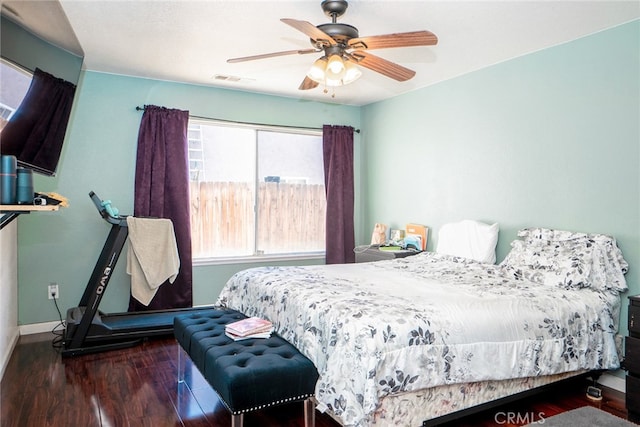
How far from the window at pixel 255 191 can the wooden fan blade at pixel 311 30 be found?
263cm

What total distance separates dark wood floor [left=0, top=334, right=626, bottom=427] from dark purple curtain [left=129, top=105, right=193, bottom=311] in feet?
3.77

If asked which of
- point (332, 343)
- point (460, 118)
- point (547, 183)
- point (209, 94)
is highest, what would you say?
point (209, 94)

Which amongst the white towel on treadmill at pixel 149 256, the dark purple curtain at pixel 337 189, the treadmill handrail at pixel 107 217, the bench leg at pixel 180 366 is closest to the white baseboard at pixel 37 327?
the white towel on treadmill at pixel 149 256

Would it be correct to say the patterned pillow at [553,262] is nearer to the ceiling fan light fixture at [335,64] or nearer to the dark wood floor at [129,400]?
the dark wood floor at [129,400]

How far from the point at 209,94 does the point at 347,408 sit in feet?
12.6

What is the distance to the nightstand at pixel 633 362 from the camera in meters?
2.51

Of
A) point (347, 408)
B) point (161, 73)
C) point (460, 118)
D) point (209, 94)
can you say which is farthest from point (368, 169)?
point (347, 408)

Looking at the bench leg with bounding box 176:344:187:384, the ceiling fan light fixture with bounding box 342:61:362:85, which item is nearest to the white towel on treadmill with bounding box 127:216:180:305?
the bench leg with bounding box 176:344:187:384

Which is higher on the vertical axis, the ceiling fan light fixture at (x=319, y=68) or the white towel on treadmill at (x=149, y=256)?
the ceiling fan light fixture at (x=319, y=68)

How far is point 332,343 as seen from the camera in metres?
2.19

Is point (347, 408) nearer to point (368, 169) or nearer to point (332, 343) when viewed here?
point (332, 343)

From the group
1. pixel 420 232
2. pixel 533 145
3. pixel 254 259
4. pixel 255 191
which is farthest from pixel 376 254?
pixel 533 145

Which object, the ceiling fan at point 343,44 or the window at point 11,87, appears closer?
the window at point 11,87

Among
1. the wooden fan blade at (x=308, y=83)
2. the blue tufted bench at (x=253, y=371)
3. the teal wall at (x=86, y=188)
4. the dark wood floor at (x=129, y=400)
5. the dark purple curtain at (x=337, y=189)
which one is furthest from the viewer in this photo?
the dark purple curtain at (x=337, y=189)
